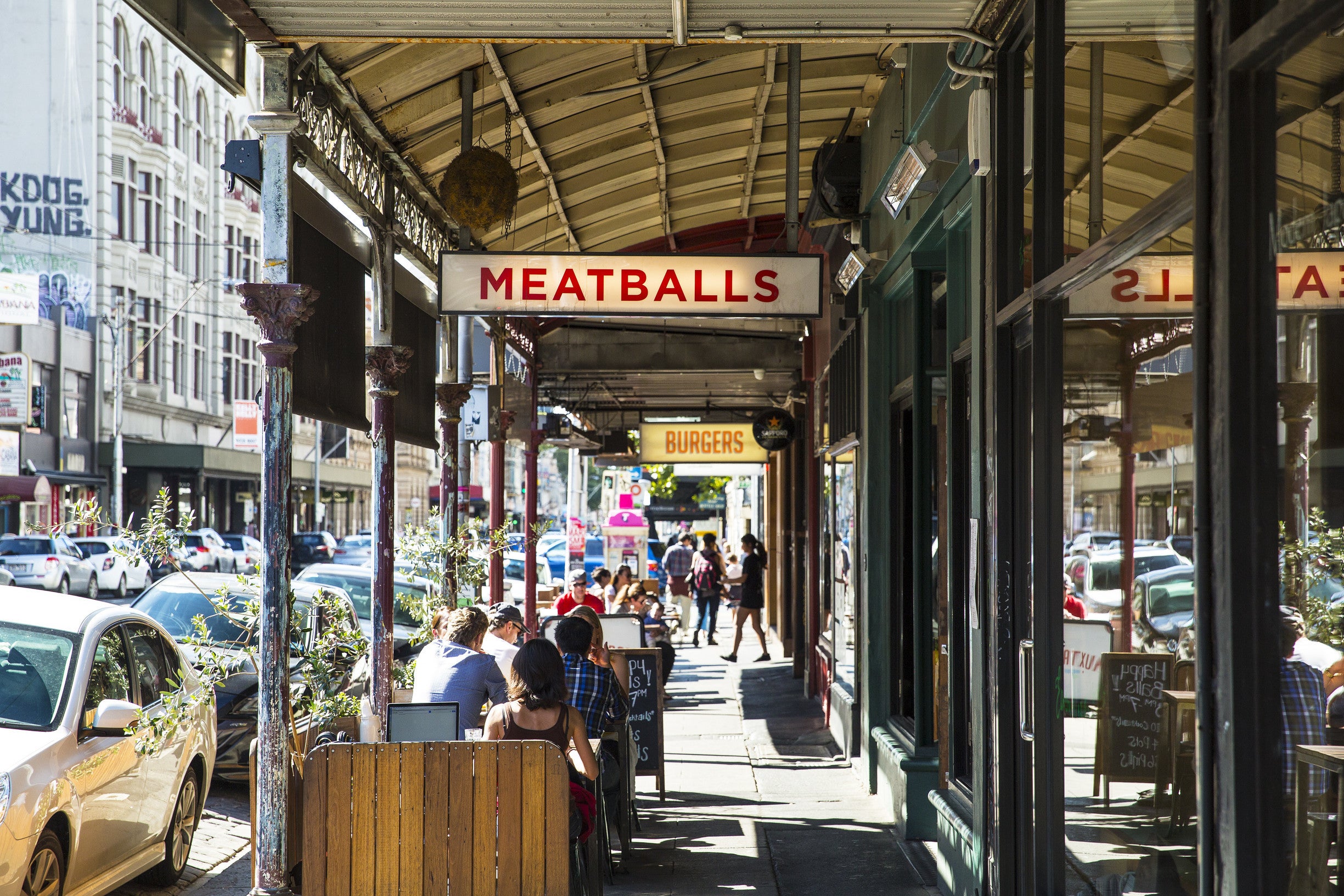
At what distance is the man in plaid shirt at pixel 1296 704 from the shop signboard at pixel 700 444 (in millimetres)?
20207

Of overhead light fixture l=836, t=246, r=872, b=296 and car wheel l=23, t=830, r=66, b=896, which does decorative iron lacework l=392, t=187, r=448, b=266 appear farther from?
car wheel l=23, t=830, r=66, b=896

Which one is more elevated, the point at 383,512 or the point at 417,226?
the point at 417,226

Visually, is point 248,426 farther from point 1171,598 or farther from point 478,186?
point 1171,598

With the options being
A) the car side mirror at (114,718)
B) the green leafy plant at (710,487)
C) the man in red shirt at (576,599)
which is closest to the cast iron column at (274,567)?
the car side mirror at (114,718)

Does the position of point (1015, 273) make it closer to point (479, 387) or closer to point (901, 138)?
point (901, 138)

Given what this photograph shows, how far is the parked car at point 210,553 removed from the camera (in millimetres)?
36500

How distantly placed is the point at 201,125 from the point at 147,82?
172 inches

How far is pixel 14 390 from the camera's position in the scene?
37344 millimetres

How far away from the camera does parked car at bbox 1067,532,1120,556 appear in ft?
13.7

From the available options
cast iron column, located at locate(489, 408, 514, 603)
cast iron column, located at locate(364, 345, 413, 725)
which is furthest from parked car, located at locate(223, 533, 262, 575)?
cast iron column, located at locate(364, 345, 413, 725)

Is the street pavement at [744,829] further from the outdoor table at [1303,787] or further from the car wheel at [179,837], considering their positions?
the outdoor table at [1303,787]

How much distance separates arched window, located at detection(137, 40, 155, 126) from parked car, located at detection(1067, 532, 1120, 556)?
49058mm

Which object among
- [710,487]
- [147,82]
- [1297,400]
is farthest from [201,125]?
[1297,400]

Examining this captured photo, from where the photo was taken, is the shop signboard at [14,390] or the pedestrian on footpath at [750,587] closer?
the pedestrian on footpath at [750,587]
